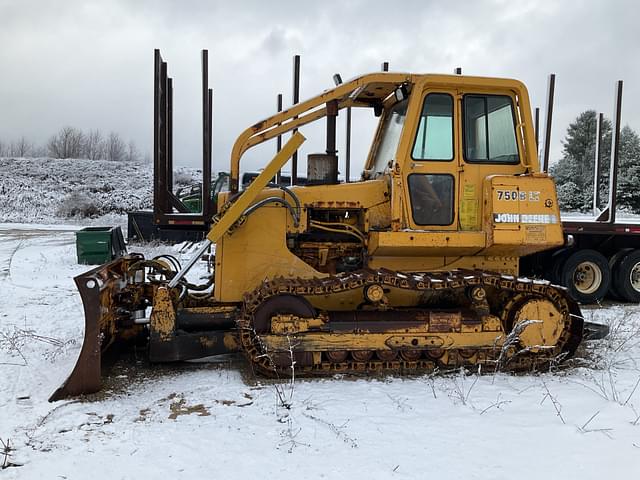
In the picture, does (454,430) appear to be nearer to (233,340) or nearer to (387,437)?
(387,437)

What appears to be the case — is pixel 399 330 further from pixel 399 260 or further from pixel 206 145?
pixel 206 145

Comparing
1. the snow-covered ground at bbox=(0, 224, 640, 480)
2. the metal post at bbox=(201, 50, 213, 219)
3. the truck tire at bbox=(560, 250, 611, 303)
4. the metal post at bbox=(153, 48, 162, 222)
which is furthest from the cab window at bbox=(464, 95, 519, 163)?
the truck tire at bbox=(560, 250, 611, 303)

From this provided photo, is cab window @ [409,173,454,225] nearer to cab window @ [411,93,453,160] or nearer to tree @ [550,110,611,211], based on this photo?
cab window @ [411,93,453,160]

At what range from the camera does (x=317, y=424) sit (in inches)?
165

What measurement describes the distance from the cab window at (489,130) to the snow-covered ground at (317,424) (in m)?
2.20

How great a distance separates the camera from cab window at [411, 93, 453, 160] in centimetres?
568

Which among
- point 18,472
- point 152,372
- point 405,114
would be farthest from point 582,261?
point 18,472

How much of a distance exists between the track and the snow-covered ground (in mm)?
227

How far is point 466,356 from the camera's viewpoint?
563 centimetres

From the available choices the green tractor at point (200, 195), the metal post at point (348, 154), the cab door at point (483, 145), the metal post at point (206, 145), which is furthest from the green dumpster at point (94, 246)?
the cab door at point (483, 145)

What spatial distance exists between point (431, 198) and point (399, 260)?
2.41 ft

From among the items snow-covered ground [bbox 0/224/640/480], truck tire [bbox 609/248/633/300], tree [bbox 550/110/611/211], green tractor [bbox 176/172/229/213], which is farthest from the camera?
tree [bbox 550/110/611/211]

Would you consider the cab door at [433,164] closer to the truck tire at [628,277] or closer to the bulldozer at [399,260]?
the bulldozer at [399,260]

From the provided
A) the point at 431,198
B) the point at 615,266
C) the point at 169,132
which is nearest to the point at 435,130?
the point at 431,198
